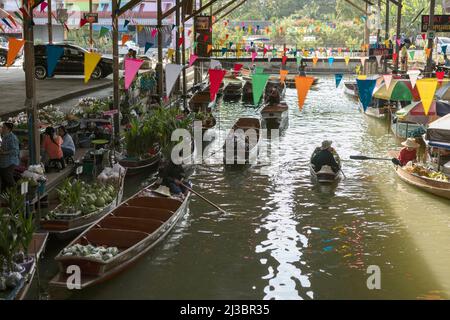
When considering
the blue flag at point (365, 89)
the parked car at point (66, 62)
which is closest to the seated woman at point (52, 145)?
the blue flag at point (365, 89)

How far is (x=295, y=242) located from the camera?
1377 centimetres

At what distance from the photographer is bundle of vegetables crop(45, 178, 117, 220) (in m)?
12.8

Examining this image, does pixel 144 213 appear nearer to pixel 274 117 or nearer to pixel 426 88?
pixel 426 88

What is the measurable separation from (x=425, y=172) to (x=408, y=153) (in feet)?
4.13

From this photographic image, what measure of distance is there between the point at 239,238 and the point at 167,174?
248cm

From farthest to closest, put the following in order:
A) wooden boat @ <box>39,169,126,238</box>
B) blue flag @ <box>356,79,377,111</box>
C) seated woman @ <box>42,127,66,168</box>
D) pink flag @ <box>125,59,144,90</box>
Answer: pink flag @ <box>125,59,144,90</box> < blue flag @ <box>356,79,377,111</box> < seated woman @ <box>42,127,66,168</box> < wooden boat @ <box>39,169,126,238</box>

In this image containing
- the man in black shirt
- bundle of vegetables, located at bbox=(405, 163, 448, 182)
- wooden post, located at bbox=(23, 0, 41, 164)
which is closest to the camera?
wooden post, located at bbox=(23, 0, 41, 164)

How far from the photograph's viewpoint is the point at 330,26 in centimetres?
6681

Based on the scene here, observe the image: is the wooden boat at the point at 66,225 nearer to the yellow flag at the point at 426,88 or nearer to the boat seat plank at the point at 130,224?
the boat seat plank at the point at 130,224

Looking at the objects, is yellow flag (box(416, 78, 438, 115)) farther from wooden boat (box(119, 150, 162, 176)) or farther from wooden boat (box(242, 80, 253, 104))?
wooden boat (box(242, 80, 253, 104))

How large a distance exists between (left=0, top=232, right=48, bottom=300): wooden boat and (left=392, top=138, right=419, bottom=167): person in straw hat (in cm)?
1083

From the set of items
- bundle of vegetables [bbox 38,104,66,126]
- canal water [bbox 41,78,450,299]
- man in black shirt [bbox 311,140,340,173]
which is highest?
bundle of vegetables [bbox 38,104,66,126]

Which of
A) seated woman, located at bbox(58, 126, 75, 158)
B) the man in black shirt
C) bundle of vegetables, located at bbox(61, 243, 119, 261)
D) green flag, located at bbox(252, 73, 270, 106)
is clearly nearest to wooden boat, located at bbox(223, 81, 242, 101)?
green flag, located at bbox(252, 73, 270, 106)

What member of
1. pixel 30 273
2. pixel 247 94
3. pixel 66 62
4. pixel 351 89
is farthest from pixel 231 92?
pixel 30 273
